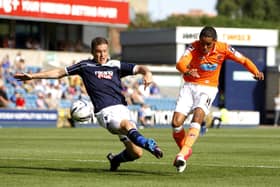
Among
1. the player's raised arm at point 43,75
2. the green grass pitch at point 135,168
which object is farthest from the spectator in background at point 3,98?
the player's raised arm at point 43,75

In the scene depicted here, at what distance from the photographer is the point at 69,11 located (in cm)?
4869

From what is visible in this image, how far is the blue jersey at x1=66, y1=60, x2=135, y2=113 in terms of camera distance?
1407 cm

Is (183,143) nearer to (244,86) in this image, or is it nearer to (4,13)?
(4,13)

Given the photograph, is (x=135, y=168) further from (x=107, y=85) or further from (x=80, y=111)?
(x=107, y=85)

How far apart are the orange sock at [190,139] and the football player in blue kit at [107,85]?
0.74m

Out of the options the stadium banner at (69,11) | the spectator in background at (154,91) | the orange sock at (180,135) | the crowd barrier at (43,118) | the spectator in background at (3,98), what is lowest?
the crowd barrier at (43,118)

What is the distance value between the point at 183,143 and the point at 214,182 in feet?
7.34

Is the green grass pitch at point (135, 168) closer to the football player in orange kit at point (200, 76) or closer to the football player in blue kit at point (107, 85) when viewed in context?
the football player in blue kit at point (107, 85)

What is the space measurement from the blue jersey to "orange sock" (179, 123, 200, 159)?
115 centimetres

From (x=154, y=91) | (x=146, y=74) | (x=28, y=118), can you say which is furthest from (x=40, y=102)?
(x=146, y=74)

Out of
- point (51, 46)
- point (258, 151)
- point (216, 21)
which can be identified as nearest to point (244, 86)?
point (51, 46)

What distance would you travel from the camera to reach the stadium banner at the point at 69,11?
1810 inches

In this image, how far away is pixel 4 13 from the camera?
45438 mm

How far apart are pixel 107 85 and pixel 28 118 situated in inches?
990
